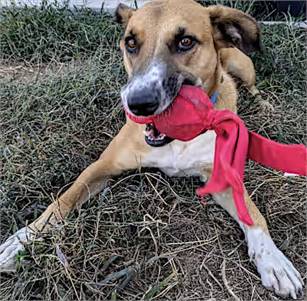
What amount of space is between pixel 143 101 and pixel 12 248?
95 centimetres

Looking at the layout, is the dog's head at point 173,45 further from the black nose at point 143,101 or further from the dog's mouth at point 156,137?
the dog's mouth at point 156,137

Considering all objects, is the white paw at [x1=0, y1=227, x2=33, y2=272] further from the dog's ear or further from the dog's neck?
the dog's ear

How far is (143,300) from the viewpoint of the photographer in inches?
108

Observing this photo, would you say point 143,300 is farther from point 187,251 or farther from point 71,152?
point 71,152

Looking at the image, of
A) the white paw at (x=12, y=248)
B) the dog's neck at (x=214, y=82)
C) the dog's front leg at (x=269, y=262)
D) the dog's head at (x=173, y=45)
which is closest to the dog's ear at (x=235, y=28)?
the dog's head at (x=173, y=45)

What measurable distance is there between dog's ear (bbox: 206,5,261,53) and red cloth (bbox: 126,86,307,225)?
1.51 ft

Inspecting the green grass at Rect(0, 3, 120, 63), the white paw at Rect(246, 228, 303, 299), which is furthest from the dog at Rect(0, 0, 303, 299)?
the green grass at Rect(0, 3, 120, 63)

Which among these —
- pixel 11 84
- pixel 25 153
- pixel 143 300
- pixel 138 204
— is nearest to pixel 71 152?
pixel 25 153

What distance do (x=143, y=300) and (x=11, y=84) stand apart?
2.10 meters

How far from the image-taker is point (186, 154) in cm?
334

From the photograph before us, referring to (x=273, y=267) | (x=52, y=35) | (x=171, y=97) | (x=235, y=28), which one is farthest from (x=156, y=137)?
(x=52, y=35)

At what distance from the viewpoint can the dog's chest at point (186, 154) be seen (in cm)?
332

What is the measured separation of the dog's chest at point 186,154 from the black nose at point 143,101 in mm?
636

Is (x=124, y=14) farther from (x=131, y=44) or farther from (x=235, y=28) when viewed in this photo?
(x=235, y=28)
